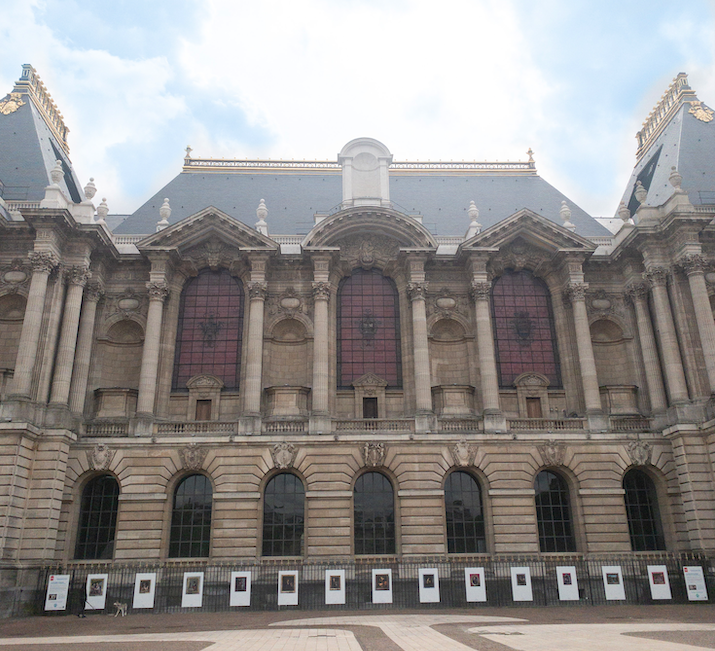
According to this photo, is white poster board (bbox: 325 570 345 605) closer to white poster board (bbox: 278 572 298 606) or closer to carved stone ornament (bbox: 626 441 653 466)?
white poster board (bbox: 278 572 298 606)

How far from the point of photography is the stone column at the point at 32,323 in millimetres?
28594

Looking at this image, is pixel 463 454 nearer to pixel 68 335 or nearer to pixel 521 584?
pixel 521 584

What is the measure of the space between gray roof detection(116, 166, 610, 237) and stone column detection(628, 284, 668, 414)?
580cm

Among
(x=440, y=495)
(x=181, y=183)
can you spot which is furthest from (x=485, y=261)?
(x=181, y=183)

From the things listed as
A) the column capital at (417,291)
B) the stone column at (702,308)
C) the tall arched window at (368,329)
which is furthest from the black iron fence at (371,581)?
the column capital at (417,291)

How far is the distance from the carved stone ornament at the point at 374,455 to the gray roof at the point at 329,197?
47.8ft

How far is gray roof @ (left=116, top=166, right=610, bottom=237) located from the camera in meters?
38.7

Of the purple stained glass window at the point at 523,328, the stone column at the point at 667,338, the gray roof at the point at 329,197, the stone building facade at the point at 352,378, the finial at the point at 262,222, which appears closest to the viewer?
the stone building facade at the point at 352,378

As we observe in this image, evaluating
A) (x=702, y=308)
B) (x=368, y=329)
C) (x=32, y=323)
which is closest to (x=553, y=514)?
(x=702, y=308)

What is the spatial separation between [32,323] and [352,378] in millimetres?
15591

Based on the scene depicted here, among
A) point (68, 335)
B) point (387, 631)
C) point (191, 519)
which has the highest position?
point (68, 335)

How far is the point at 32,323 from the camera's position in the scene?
97.1 ft

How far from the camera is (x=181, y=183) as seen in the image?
41719mm

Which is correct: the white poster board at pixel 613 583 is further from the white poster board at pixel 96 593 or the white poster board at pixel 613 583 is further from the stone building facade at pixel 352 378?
the white poster board at pixel 96 593
